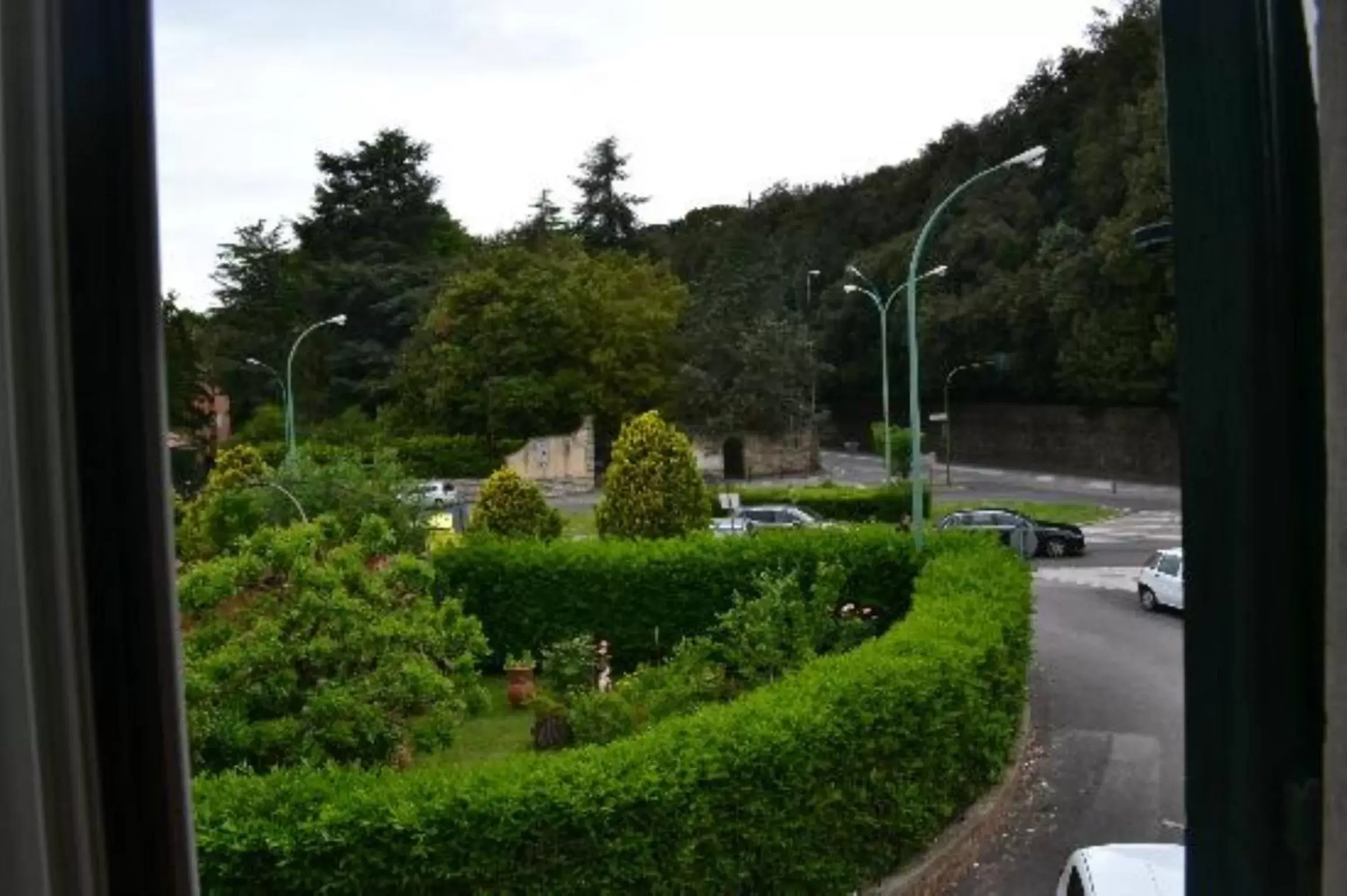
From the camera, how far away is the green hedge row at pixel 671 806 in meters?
3.80

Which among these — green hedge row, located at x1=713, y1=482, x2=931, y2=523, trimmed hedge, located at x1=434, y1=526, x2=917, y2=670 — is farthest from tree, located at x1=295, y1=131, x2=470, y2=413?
trimmed hedge, located at x1=434, y1=526, x2=917, y2=670

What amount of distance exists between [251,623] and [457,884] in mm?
2112

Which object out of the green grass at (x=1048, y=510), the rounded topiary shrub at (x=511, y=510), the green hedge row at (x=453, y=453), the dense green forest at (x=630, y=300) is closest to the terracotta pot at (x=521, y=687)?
the rounded topiary shrub at (x=511, y=510)

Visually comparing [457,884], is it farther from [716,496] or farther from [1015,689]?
[716,496]

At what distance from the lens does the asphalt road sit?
5.10m

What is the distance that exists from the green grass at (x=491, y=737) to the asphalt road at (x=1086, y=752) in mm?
2938

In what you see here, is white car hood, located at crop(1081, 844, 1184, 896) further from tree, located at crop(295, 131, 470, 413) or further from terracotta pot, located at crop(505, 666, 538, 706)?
tree, located at crop(295, 131, 470, 413)

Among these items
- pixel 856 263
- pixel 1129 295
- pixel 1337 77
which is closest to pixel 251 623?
pixel 1129 295

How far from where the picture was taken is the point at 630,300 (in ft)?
73.3

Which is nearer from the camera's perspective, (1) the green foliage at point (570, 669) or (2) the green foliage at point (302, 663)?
(2) the green foliage at point (302, 663)

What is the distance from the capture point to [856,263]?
23734 millimetres

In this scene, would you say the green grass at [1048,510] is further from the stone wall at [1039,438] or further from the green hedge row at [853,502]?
the green hedge row at [853,502]

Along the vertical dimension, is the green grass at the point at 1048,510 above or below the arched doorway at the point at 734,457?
below

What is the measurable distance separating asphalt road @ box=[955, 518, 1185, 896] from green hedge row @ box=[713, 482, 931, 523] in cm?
837
